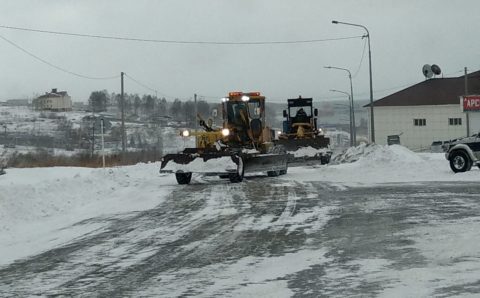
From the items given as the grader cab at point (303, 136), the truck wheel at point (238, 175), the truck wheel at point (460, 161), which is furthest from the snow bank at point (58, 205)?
the grader cab at point (303, 136)

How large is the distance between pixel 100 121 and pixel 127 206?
10723 millimetres

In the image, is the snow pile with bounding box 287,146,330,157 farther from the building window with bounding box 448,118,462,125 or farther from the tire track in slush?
the building window with bounding box 448,118,462,125

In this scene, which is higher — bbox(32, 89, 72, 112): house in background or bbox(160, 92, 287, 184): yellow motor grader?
→ bbox(32, 89, 72, 112): house in background

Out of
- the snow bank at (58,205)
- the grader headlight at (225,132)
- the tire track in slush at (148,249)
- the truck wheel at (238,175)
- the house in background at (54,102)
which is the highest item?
the house in background at (54,102)

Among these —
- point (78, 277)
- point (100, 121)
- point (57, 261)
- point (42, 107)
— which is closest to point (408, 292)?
point (78, 277)

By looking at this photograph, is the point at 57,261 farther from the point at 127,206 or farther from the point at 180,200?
the point at 180,200

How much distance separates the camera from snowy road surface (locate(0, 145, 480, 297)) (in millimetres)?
6871

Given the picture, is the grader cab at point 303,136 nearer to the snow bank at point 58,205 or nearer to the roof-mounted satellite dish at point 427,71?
the snow bank at point 58,205

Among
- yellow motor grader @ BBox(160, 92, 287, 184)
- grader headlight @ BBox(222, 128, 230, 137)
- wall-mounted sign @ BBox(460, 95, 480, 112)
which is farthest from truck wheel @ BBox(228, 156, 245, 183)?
wall-mounted sign @ BBox(460, 95, 480, 112)

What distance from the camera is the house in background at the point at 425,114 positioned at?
66.9 meters

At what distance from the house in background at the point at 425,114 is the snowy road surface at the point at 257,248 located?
175ft

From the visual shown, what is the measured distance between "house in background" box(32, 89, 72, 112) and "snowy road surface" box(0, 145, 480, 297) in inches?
3125

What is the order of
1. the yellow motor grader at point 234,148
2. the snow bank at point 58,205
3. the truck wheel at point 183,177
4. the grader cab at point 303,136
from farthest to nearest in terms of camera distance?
the grader cab at point 303,136 < the truck wheel at point 183,177 < the yellow motor grader at point 234,148 < the snow bank at point 58,205

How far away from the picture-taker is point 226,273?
7.56 m
